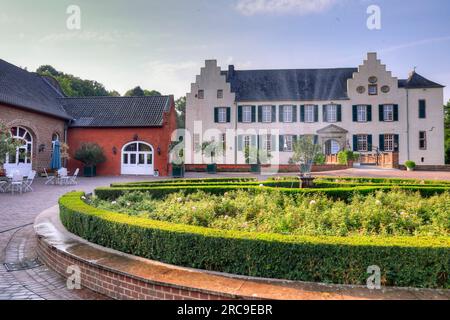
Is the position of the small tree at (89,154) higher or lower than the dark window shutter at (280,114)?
lower

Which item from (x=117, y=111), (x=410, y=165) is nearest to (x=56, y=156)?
(x=117, y=111)

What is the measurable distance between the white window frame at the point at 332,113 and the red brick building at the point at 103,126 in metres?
15.5

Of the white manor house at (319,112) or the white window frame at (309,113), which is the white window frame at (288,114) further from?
the white window frame at (309,113)

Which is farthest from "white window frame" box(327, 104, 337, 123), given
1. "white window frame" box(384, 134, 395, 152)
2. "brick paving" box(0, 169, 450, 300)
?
"brick paving" box(0, 169, 450, 300)

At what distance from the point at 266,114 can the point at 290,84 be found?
4386mm

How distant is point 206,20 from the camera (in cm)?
1057

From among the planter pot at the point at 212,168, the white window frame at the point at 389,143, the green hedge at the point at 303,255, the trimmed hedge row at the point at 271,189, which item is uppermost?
the white window frame at the point at 389,143

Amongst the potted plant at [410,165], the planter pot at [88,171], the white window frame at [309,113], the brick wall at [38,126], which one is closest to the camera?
the brick wall at [38,126]

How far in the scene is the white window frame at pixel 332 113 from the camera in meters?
29.4

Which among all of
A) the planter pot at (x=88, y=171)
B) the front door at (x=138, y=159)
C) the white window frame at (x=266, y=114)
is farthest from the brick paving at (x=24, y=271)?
the white window frame at (x=266, y=114)

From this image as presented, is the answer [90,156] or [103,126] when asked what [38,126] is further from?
[103,126]

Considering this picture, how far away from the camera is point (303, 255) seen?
10.2 feet

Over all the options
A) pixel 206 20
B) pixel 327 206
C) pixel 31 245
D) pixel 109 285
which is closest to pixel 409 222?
pixel 327 206
